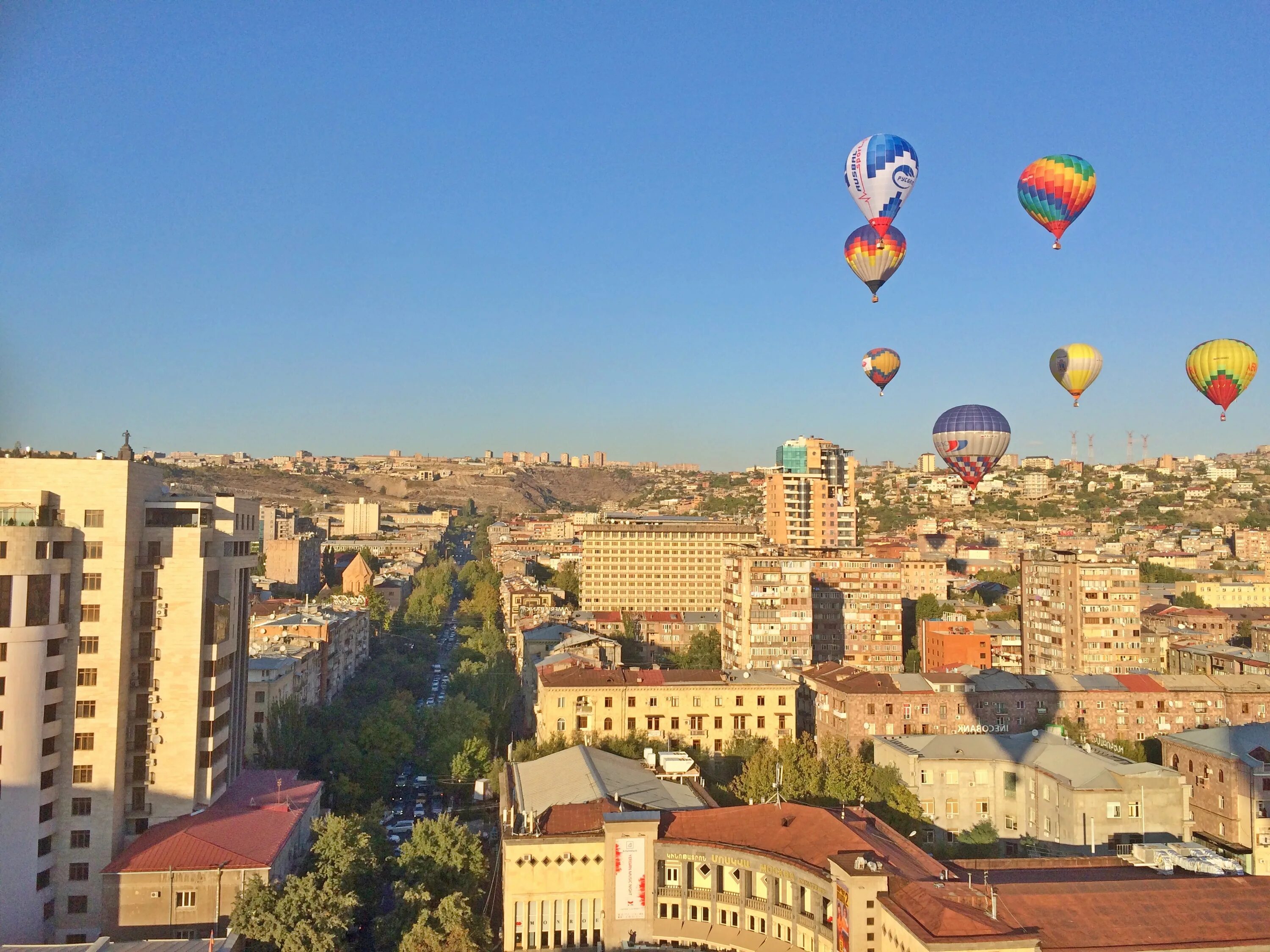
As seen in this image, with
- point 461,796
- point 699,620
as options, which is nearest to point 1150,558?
point 699,620

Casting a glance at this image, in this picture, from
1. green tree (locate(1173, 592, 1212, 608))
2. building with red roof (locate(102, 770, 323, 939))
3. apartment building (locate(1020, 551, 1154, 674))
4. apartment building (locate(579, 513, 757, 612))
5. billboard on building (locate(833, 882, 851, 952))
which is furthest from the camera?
apartment building (locate(579, 513, 757, 612))

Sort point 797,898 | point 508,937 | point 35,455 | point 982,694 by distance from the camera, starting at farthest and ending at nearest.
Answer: point 982,694
point 35,455
point 508,937
point 797,898

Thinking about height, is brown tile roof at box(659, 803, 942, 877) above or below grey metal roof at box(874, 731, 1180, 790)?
above

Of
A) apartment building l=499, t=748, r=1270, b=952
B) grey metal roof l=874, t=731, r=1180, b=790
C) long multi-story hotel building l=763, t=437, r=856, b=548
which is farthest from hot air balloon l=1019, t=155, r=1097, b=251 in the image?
long multi-story hotel building l=763, t=437, r=856, b=548

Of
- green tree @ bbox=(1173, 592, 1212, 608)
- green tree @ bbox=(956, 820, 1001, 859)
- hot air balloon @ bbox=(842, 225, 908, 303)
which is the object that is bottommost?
green tree @ bbox=(956, 820, 1001, 859)

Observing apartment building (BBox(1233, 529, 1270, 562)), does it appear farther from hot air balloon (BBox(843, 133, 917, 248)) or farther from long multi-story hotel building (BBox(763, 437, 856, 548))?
hot air balloon (BBox(843, 133, 917, 248))

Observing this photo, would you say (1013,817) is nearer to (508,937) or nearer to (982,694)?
(982,694)

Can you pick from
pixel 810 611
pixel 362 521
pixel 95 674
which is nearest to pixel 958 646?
pixel 810 611
